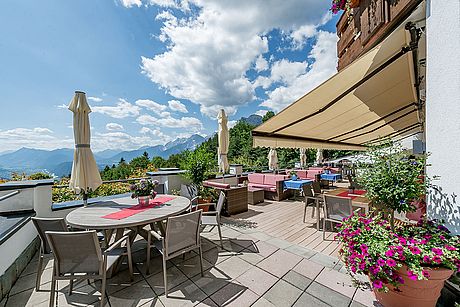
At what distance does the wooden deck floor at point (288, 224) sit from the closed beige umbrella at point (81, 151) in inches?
161

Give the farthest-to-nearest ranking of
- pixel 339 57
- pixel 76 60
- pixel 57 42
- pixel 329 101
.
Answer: pixel 76 60 → pixel 57 42 → pixel 339 57 → pixel 329 101

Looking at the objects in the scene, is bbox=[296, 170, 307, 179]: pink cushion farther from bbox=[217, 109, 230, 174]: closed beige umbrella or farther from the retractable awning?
bbox=[217, 109, 230, 174]: closed beige umbrella

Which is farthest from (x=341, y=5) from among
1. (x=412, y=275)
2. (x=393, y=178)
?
(x=412, y=275)

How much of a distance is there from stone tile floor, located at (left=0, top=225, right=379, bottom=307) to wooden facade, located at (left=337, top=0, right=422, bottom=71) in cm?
372

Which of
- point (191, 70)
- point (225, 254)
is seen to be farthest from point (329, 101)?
point (191, 70)

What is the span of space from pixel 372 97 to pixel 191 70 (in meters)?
13.0

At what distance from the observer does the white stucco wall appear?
192cm

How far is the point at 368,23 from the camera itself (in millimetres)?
2846

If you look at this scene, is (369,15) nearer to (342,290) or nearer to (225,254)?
(342,290)

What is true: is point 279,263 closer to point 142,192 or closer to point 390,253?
point 390,253

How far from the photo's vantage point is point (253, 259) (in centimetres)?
355

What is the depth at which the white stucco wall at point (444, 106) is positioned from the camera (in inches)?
75.7

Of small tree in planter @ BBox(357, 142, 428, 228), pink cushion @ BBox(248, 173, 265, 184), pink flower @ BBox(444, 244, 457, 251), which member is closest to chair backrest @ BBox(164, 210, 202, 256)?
small tree in planter @ BBox(357, 142, 428, 228)

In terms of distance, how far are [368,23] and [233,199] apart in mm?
5397
